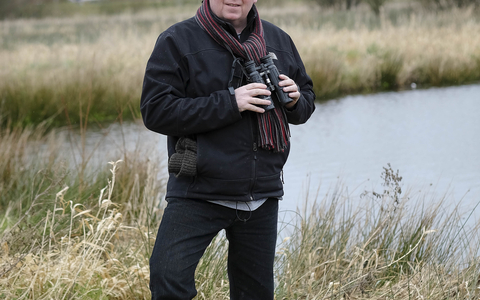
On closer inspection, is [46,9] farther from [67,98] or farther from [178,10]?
[67,98]

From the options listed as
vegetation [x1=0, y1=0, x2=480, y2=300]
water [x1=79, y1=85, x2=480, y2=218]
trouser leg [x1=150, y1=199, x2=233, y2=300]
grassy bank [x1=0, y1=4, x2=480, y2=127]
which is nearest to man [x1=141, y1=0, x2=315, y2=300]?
trouser leg [x1=150, y1=199, x2=233, y2=300]

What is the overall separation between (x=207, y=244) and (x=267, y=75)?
606 millimetres

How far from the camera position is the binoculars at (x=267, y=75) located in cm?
191

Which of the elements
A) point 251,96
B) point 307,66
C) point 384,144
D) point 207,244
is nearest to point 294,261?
point 207,244

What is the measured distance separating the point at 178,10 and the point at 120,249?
31.2 m

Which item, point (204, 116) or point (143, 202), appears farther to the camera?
point (143, 202)

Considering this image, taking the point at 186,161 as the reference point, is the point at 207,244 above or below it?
below

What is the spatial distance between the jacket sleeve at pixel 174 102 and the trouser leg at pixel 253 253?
352 millimetres

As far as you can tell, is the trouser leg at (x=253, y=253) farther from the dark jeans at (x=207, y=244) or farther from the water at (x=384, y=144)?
the water at (x=384, y=144)

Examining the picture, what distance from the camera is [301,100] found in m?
2.05

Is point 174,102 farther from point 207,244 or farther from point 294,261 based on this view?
point 294,261

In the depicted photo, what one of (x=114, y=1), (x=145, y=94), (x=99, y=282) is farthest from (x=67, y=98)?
(x=114, y=1)

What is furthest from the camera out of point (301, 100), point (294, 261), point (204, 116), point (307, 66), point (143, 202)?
point (307, 66)

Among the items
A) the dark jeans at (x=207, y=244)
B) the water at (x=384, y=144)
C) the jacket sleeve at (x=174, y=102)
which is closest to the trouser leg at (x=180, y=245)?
the dark jeans at (x=207, y=244)
